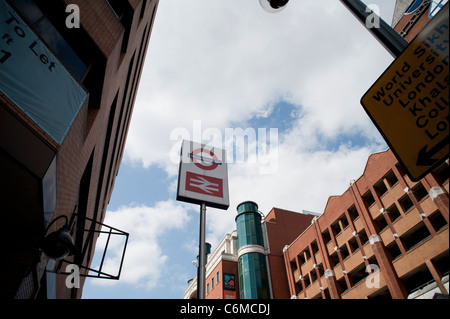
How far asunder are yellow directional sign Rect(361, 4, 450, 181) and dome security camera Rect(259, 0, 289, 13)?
1.88 metres

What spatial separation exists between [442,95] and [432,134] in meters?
0.31

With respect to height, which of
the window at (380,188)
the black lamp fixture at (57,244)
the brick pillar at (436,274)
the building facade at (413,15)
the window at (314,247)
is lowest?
the black lamp fixture at (57,244)

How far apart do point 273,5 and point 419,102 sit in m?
2.46

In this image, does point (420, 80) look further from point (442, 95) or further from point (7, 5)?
point (7, 5)

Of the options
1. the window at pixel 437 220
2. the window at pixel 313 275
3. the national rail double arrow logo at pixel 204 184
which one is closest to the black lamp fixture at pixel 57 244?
the national rail double arrow logo at pixel 204 184

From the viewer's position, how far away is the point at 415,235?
21312 millimetres

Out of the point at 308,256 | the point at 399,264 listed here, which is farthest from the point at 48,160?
the point at 308,256

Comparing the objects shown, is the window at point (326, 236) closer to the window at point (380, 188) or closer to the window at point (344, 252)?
the window at point (344, 252)

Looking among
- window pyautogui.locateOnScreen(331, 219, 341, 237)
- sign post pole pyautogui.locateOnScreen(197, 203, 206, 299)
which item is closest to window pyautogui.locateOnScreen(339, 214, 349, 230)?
window pyautogui.locateOnScreen(331, 219, 341, 237)

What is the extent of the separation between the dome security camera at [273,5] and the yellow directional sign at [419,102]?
1882mm

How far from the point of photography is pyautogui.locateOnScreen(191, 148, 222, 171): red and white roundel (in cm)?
1638

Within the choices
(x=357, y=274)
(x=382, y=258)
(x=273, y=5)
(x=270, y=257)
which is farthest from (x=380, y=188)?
(x=273, y=5)

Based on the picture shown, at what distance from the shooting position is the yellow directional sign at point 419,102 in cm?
218

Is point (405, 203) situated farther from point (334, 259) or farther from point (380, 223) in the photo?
point (334, 259)
